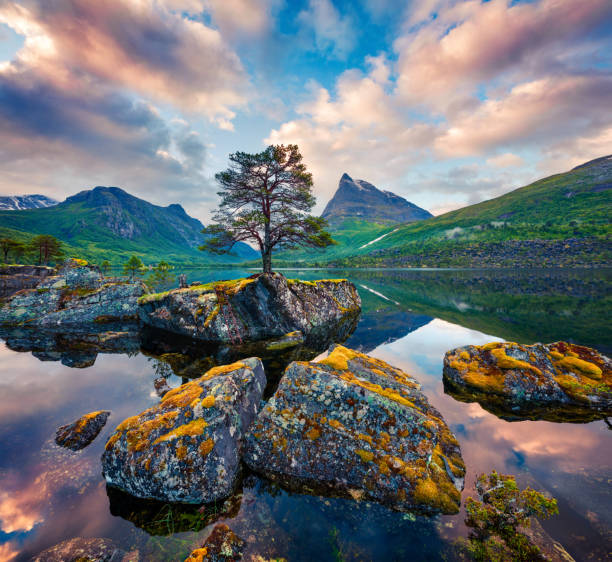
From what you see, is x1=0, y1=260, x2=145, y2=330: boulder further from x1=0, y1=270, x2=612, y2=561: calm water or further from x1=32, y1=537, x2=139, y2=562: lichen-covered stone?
x1=32, y1=537, x2=139, y2=562: lichen-covered stone

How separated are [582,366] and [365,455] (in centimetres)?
1258

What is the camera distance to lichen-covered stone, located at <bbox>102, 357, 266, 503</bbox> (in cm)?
624

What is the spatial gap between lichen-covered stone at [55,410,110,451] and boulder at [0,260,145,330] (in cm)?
2157

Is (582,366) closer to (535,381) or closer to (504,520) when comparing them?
(535,381)

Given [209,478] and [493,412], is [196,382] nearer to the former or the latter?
[209,478]

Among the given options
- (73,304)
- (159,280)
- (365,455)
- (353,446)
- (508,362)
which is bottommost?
(159,280)

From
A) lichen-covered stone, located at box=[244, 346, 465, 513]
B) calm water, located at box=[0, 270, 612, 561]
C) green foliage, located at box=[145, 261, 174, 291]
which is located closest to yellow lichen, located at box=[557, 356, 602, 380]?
calm water, located at box=[0, 270, 612, 561]

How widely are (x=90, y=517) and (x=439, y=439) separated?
32.3 feet

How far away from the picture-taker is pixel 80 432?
8.77m

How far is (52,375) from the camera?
46.9 ft

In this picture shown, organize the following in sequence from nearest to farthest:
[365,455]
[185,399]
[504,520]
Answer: [504,520] < [365,455] < [185,399]

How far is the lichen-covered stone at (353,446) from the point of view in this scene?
6.40 meters

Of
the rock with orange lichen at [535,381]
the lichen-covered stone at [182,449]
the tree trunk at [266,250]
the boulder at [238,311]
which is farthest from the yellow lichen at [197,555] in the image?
the tree trunk at [266,250]

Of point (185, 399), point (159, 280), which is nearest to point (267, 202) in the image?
point (185, 399)
